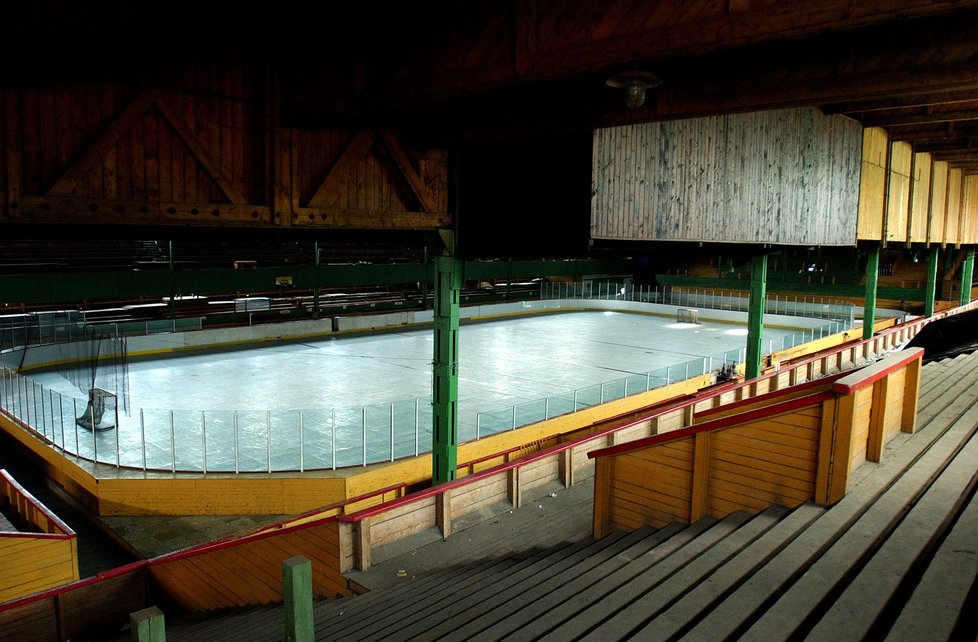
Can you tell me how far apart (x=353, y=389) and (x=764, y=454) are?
1485 cm

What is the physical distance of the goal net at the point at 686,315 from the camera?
37.4 meters

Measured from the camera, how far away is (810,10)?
497 centimetres

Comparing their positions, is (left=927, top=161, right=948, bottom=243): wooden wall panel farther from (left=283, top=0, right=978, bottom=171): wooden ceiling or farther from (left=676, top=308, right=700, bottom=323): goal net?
(left=283, top=0, right=978, bottom=171): wooden ceiling

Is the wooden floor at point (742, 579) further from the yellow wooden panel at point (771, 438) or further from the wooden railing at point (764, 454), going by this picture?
the yellow wooden panel at point (771, 438)

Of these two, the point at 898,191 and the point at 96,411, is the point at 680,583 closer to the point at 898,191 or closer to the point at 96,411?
the point at 96,411

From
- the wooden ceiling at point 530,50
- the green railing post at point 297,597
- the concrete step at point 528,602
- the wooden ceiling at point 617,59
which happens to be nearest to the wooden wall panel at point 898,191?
the wooden ceiling at point 530,50

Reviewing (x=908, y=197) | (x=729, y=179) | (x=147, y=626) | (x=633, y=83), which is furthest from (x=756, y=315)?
(x=147, y=626)

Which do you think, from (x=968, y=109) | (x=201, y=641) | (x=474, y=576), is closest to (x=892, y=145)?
(x=968, y=109)

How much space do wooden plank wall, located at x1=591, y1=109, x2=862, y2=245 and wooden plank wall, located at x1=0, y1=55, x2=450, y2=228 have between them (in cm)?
370

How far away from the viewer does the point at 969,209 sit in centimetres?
3030

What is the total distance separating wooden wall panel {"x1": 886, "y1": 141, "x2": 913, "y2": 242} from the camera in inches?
861

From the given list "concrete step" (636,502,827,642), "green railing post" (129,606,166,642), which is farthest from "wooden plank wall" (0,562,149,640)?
"concrete step" (636,502,827,642)

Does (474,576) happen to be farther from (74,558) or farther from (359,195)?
(74,558)

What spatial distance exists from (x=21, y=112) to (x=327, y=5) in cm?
320
